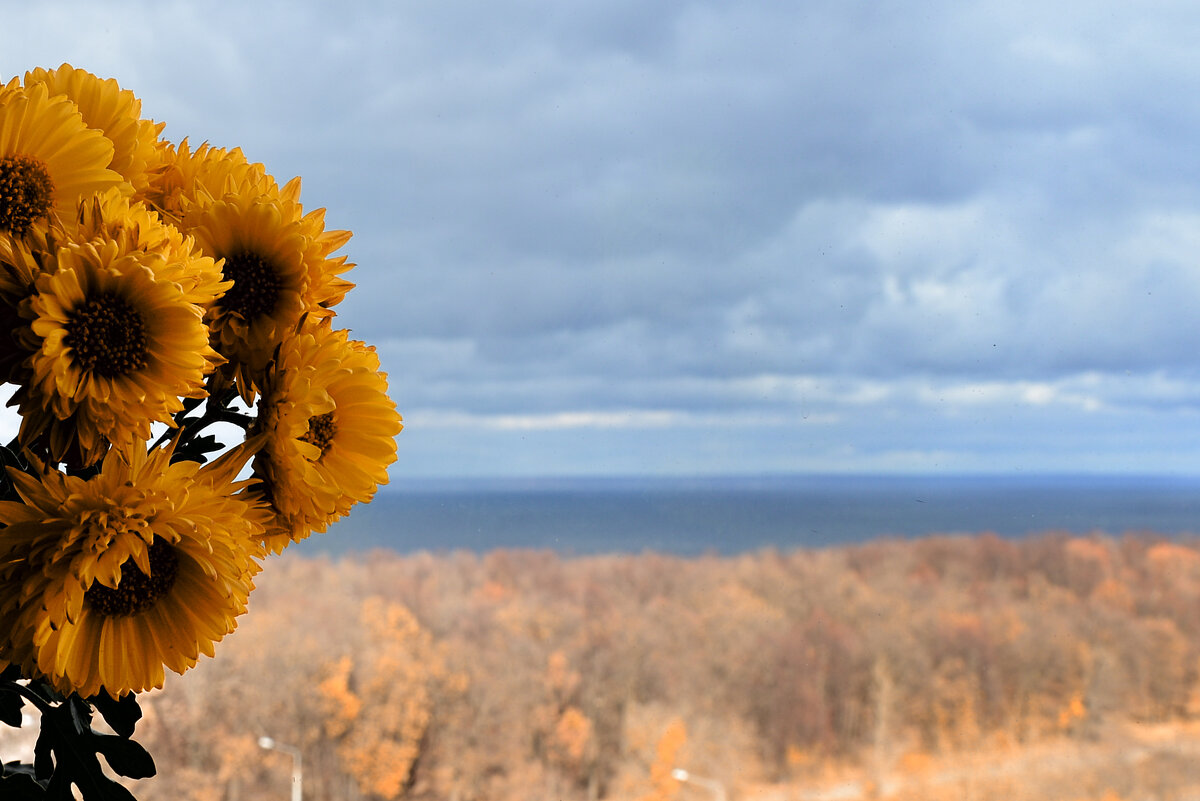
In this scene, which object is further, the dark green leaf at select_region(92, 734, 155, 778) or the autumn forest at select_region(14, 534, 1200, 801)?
the autumn forest at select_region(14, 534, 1200, 801)

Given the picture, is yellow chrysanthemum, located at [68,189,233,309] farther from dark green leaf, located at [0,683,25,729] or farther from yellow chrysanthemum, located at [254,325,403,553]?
dark green leaf, located at [0,683,25,729]

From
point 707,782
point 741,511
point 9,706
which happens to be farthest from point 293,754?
point 9,706

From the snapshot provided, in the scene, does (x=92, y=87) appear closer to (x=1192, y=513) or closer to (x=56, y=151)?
(x=56, y=151)

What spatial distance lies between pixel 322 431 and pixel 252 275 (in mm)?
67

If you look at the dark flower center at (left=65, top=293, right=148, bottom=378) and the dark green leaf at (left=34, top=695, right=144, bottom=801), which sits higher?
the dark flower center at (left=65, top=293, right=148, bottom=378)

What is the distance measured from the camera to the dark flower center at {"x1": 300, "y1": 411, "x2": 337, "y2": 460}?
0.39 m

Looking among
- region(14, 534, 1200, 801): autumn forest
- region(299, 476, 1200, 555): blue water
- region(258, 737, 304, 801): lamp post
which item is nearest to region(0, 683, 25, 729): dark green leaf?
region(299, 476, 1200, 555): blue water

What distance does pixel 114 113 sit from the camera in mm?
405

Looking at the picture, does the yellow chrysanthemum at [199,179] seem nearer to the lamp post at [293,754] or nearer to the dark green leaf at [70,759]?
the dark green leaf at [70,759]

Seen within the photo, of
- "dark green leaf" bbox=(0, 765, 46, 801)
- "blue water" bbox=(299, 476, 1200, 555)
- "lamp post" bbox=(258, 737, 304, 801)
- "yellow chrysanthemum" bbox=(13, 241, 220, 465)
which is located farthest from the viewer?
"lamp post" bbox=(258, 737, 304, 801)

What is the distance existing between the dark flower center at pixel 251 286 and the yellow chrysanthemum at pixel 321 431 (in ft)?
0.07

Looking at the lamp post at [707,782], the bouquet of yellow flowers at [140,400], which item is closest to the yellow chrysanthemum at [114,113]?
the bouquet of yellow flowers at [140,400]

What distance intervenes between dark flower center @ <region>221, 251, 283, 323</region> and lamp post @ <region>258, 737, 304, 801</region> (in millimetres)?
2399

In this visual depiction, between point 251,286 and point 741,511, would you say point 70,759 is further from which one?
point 741,511
